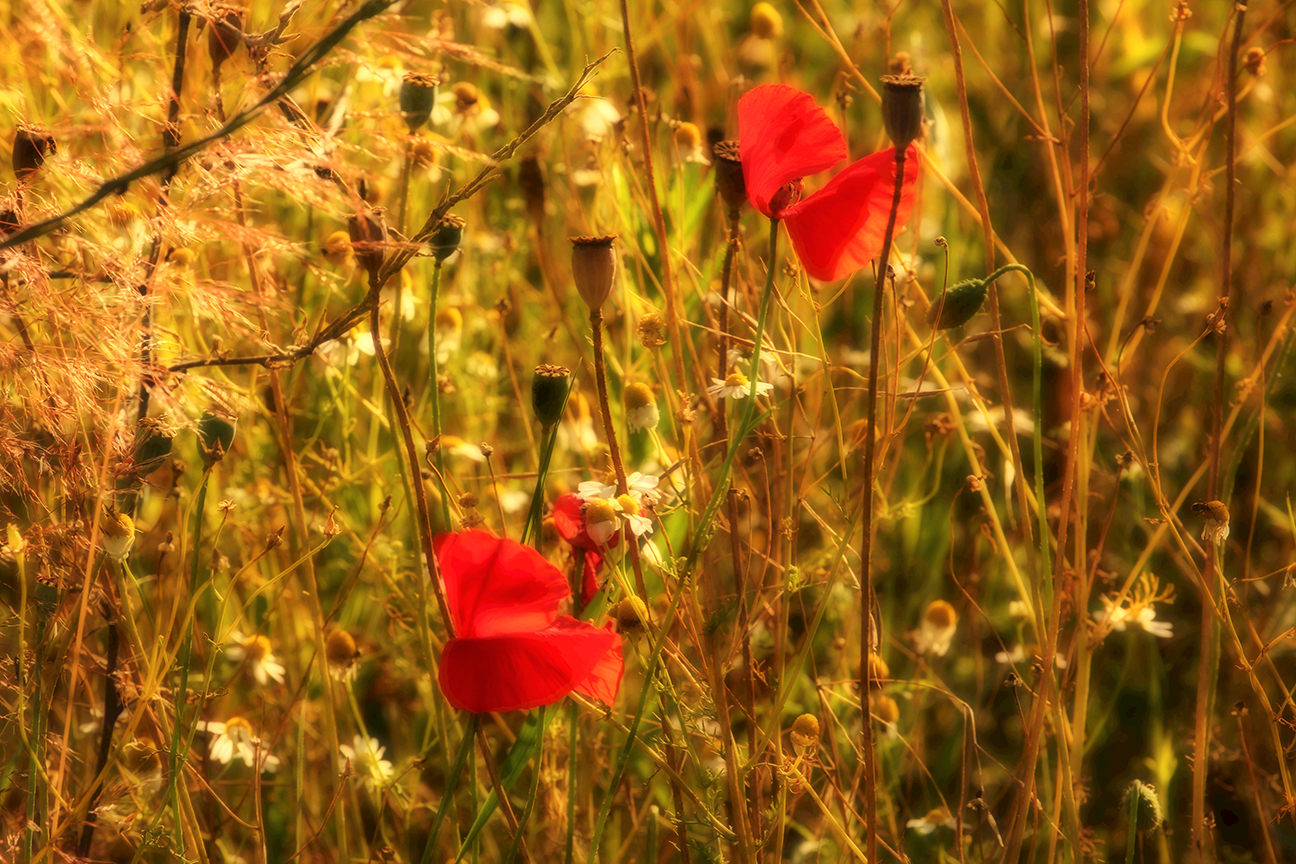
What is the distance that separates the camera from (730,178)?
636 millimetres

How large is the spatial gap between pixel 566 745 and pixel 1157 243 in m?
1.05

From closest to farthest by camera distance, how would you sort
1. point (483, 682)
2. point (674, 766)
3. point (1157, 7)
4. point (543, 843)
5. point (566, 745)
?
point (483, 682) < point (674, 766) < point (566, 745) < point (543, 843) < point (1157, 7)

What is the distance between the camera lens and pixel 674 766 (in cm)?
61

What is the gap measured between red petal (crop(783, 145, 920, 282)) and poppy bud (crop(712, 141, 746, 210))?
8 centimetres

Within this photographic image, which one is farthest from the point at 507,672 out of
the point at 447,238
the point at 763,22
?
the point at 763,22

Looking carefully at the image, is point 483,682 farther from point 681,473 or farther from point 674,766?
point 681,473

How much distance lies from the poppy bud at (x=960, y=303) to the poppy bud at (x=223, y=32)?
39cm

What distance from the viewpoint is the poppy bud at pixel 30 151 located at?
1.85 ft

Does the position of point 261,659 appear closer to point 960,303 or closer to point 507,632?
point 507,632

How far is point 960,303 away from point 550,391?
0.20 meters

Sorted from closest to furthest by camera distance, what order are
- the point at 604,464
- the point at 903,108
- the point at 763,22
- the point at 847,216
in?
the point at 903,108, the point at 847,216, the point at 604,464, the point at 763,22

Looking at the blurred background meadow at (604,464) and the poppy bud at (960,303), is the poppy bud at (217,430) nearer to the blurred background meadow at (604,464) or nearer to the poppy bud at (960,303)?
the blurred background meadow at (604,464)

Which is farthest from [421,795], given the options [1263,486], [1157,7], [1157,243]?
[1157,7]

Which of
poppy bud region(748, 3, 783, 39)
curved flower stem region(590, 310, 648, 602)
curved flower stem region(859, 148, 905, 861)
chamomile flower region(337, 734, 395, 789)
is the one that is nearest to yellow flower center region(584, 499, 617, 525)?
curved flower stem region(590, 310, 648, 602)
